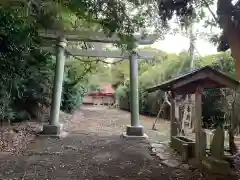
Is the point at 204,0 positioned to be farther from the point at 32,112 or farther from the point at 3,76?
the point at 32,112

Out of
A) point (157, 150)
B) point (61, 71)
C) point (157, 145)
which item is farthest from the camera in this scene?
point (61, 71)

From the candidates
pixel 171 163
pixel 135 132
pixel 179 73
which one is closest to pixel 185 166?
pixel 171 163

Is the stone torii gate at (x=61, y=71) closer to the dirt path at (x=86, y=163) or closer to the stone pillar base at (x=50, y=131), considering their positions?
the stone pillar base at (x=50, y=131)

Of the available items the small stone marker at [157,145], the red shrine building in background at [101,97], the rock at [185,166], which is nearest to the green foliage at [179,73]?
the small stone marker at [157,145]

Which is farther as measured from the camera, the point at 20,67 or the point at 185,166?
the point at 20,67

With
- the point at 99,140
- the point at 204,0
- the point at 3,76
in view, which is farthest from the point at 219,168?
the point at 3,76

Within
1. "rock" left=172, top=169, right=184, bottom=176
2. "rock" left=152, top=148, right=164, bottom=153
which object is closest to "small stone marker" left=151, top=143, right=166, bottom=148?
"rock" left=152, top=148, right=164, bottom=153

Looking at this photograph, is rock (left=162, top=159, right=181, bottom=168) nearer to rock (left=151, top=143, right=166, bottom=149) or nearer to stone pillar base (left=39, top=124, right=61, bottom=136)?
rock (left=151, top=143, right=166, bottom=149)

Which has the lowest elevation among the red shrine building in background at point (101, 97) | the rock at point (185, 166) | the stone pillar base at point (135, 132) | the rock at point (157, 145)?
the rock at point (185, 166)

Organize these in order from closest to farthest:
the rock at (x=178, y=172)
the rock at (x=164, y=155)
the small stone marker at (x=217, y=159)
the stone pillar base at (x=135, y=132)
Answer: the small stone marker at (x=217, y=159), the rock at (x=178, y=172), the rock at (x=164, y=155), the stone pillar base at (x=135, y=132)

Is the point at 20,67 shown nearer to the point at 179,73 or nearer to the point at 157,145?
the point at 157,145

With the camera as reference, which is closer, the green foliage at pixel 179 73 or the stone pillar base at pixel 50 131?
the stone pillar base at pixel 50 131

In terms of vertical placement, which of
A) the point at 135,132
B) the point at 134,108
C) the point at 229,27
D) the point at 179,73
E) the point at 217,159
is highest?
the point at 179,73

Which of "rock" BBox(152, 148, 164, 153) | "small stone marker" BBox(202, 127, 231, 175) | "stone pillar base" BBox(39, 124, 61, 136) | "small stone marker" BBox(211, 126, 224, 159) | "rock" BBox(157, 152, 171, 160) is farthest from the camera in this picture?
"stone pillar base" BBox(39, 124, 61, 136)
